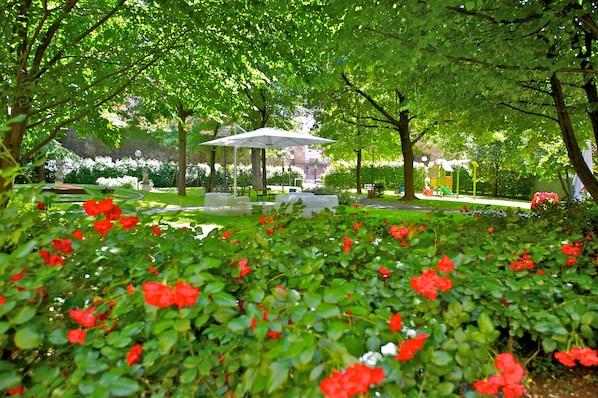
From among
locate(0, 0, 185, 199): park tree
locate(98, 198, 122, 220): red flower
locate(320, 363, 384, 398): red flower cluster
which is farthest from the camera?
locate(0, 0, 185, 199): park tree

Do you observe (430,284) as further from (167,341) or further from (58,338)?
(58,338)

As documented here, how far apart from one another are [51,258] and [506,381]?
5.14 feet

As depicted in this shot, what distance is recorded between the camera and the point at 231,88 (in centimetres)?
723

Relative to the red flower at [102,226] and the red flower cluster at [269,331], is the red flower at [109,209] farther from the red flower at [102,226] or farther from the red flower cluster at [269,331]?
the red flower cluster at [269,331]

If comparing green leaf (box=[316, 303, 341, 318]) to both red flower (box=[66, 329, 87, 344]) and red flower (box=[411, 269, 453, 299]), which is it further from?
red flower (box=[66, 329, 87, 344])

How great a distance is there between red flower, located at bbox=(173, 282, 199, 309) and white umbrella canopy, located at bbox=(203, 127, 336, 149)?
10402 mm

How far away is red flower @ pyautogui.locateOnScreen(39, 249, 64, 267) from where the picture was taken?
137 cm

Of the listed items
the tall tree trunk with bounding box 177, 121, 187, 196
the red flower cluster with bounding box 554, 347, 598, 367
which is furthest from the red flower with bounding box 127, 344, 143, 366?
the tall tree trunk with bounding box 177, 121, 187, 196

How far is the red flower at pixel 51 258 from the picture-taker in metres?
1.37

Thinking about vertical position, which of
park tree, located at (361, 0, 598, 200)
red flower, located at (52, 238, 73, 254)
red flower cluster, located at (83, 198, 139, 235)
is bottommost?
red flower, located at (52, 238, 73, 254)

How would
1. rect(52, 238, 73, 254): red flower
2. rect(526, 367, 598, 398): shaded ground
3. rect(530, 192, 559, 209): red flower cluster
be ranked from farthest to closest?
rect(530, 192, 559, 209): red flower cluster, rect(526, 367, 598, 398): shaded ground, rect(52, 238, 73, 254): red flower

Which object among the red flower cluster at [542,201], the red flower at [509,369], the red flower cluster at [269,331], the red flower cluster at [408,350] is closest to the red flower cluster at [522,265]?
the red flower at [509,369]

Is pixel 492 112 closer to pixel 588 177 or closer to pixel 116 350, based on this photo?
pixel 588 177

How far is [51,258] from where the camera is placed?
4.54ft
